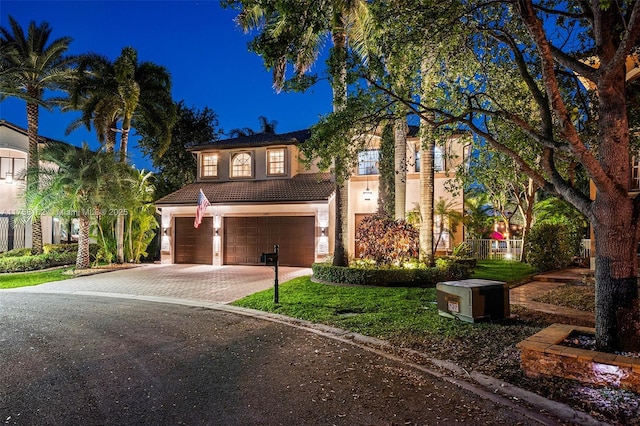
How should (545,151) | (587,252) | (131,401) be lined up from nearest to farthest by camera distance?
1. (131,401)
2. (545,151)
3. (587,252)

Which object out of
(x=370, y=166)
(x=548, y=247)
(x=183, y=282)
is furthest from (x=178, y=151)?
(x=548, y=247)

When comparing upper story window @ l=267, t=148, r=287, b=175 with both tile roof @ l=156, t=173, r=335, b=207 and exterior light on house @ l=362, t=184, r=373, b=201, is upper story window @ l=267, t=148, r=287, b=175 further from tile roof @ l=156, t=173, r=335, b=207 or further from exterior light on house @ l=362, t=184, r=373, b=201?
exterior light on house @ l=362, t=184, r=373, b=201

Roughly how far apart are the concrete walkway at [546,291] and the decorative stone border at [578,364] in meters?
3.76

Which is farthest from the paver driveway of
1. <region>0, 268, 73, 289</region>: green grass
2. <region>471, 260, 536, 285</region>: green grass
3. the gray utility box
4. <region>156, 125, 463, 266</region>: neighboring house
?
<region>471, 260, 536, 285</region>: green grass

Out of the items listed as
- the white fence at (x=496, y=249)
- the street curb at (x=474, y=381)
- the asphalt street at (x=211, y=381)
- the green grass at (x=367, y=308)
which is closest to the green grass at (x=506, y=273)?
the green grass at (x=367, y=308)

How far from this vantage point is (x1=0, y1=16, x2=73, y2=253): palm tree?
64.4ft

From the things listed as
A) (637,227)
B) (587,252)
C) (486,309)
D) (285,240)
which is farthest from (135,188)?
(587,252)

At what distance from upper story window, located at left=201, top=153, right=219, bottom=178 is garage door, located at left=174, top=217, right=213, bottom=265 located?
313 centimetres

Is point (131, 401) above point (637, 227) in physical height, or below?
below

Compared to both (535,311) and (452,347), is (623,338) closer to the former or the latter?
(452,347)

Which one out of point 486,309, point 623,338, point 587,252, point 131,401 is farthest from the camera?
point 587,252

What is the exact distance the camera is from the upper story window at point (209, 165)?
920 inches

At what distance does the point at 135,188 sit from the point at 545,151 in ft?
59.7

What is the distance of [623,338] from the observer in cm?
514
